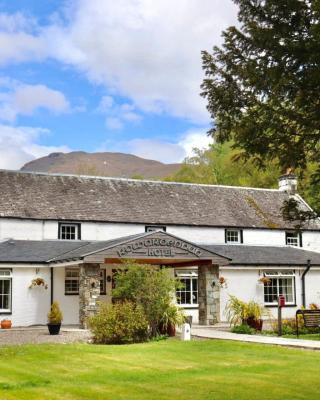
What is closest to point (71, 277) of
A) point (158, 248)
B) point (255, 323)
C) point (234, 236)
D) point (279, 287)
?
point (158, 248)

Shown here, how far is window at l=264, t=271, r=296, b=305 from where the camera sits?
31.7 meters

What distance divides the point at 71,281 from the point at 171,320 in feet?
27.1

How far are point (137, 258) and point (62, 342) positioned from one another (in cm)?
608

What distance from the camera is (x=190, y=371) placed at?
44.0 ft

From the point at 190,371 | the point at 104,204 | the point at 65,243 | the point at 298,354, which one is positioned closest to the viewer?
the point at 190,371

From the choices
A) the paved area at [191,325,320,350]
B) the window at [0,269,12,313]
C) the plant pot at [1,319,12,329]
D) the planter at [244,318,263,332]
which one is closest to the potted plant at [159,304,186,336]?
the paved area at [191,325,320,350]

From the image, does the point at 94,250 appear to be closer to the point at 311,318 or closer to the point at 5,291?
the point at 5,291

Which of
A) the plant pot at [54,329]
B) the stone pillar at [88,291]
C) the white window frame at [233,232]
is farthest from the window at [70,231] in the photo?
the plant pot at [54,329]

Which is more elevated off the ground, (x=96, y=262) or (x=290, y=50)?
(x=290, y=50)

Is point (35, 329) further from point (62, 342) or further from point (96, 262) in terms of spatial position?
point (62, 342)

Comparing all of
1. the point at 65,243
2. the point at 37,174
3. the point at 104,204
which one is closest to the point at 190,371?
the point at 65,243

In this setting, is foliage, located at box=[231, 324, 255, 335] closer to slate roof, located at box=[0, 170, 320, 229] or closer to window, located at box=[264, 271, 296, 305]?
slate roof, located at box=[0, 170, 320, 229]

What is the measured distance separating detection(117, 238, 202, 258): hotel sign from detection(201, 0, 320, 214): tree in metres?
13.8

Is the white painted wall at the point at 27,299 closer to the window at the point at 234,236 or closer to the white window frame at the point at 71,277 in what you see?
the white window frame at the point at 71,277
